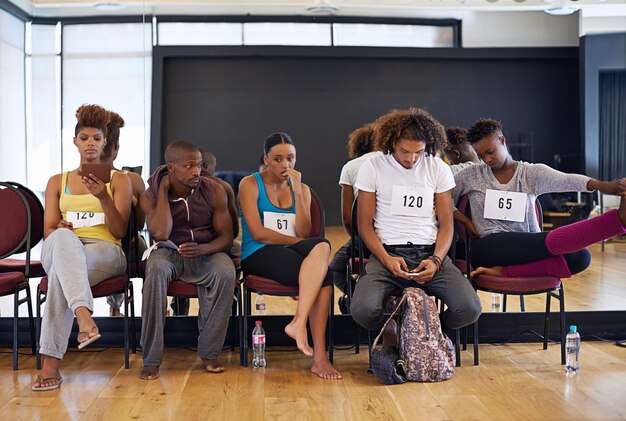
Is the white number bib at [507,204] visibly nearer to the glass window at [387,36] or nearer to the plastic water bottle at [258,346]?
the glass window at [387,36]

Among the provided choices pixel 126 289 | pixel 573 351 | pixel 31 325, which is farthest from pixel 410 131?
pixel 31 325

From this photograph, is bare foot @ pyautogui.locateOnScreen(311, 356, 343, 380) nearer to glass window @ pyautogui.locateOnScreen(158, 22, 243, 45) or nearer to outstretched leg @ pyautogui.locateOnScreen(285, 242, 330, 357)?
outstretched leg @ pyautogui.locateOnScreen(285, 242, 330, 357)

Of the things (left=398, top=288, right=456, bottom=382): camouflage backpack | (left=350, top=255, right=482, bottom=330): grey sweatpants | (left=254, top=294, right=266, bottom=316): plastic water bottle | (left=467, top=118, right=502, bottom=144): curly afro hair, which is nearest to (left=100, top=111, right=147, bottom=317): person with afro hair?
(left=254, top=294, right=266, bottom=316): plastic water bottle

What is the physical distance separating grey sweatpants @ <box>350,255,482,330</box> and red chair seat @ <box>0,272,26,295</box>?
1697 millimetres

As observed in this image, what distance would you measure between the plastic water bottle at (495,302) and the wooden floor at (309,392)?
376mm

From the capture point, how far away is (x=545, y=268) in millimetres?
3928

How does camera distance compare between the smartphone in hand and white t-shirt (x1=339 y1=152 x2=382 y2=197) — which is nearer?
the smartphone in hand

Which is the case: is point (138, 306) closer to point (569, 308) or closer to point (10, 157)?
point (10, 157)

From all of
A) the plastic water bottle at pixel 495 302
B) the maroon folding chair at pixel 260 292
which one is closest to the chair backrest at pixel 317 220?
the maroon folding chair at pixel 260 292

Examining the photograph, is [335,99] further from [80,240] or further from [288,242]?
[80,240]

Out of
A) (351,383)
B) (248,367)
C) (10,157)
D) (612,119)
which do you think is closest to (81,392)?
(248,367)

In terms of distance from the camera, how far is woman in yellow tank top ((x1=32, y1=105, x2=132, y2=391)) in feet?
11.6

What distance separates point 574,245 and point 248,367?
1745mm

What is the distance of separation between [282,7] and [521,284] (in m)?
2.03
